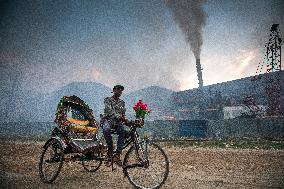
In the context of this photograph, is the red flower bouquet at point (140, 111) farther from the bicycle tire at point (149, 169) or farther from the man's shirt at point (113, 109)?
the bicycle tire at point (149, 169)

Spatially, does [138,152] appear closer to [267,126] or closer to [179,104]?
[267,126]

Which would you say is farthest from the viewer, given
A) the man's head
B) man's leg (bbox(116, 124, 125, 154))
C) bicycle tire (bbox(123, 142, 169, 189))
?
the man's head

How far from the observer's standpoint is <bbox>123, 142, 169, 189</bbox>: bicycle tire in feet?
16.4

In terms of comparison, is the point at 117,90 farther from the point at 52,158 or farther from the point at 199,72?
the point at 199,72

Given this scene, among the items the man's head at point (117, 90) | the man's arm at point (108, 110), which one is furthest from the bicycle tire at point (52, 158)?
the man's head at point (117, 90)

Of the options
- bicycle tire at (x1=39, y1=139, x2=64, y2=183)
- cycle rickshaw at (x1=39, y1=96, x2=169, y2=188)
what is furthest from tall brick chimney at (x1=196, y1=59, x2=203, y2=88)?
bicycle tire at (x1=39, y1=139, x2=64, y2=183)

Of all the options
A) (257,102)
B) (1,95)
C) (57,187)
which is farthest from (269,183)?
(1,95)

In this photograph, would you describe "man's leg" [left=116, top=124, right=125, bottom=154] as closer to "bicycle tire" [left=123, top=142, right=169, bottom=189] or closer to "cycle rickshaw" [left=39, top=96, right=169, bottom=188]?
"cycle rickshaw" [left=39, top=96, right=169, bottom=188]

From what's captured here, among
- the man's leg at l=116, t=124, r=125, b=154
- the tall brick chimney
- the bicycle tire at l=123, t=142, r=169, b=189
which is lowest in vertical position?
the bicycle tire at l=123, t=142, r=169, b=189

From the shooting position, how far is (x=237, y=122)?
31.9 metres

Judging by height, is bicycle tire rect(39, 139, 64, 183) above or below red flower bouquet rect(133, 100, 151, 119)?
below

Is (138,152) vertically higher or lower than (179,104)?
lower

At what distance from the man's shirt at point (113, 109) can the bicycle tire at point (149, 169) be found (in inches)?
33.5

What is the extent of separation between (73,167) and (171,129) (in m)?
27.4
